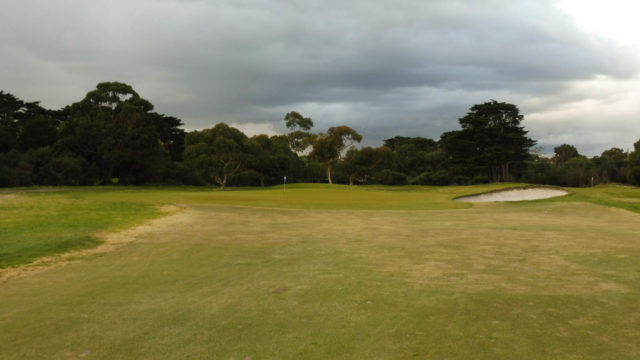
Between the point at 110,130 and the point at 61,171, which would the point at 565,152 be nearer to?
the point at 110,130

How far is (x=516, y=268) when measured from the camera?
885cm

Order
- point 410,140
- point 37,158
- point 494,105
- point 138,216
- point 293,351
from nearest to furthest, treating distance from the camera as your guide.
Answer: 1. point 293,351
2. point 138,216
3. point 37,158
4. point 494,105
5. point 410,140

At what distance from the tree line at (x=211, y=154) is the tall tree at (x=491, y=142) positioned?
16cm

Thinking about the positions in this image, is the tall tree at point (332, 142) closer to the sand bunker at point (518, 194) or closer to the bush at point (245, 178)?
the bush at point (245, 178)

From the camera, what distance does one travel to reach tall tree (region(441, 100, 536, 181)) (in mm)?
66312

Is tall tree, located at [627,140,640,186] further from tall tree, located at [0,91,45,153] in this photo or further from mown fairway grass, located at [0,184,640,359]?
tall tree, located at [0,91,45,153]

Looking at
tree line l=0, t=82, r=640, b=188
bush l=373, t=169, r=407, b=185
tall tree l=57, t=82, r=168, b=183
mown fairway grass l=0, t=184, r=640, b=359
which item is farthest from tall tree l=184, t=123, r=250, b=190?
mown fairway grass l=0, t=184, r=640, b=359

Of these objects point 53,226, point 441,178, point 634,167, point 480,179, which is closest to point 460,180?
point 441,178

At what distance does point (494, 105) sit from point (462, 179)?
1378 cm

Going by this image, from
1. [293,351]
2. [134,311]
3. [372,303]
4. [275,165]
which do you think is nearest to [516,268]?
[372,303]

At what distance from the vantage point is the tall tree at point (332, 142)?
75312 mm

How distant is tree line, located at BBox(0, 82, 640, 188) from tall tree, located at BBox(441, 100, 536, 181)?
0.16 m

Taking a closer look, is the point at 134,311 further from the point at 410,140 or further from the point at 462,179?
the point at 410,140

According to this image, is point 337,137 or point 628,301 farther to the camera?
point 337,137
